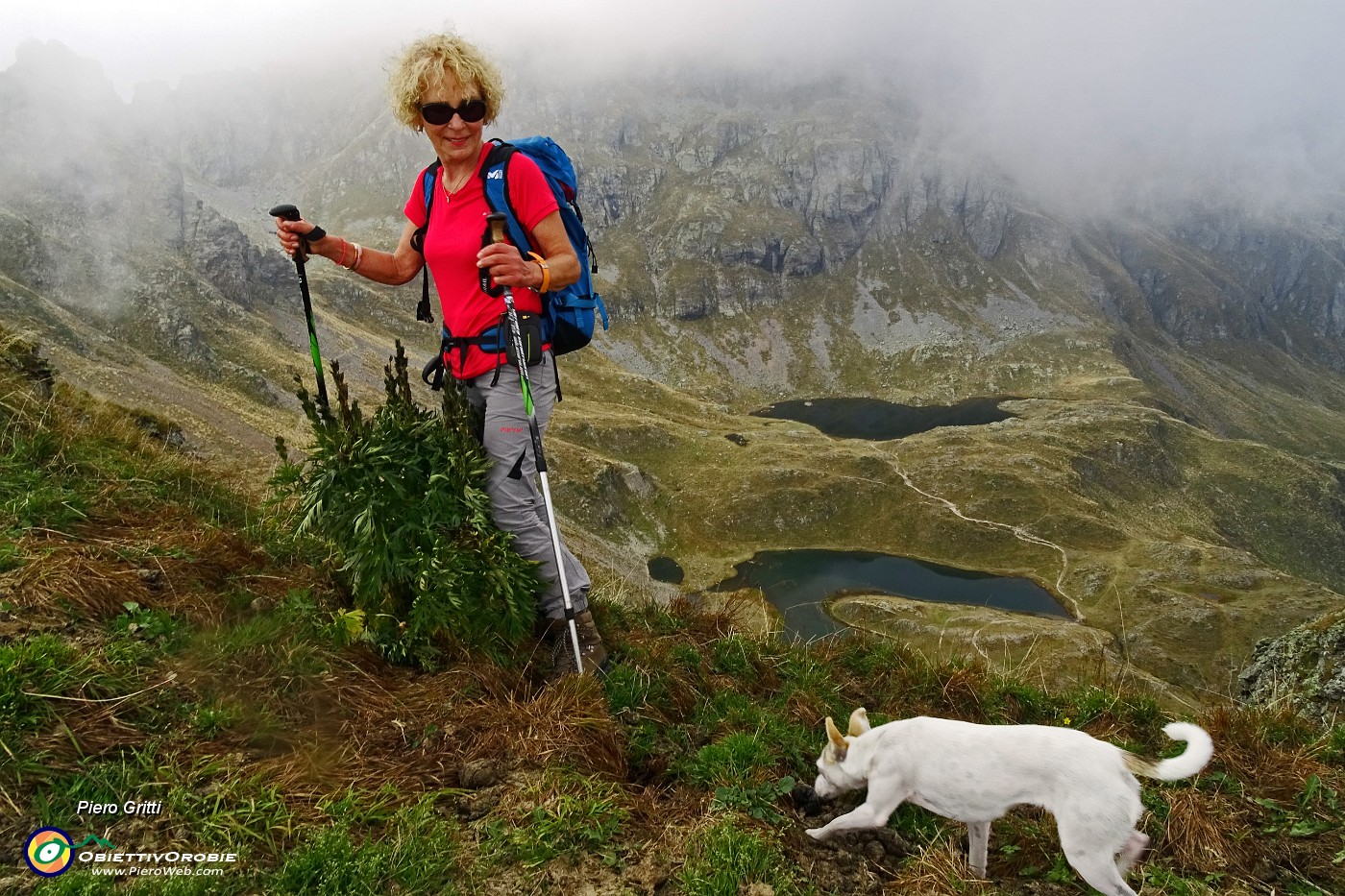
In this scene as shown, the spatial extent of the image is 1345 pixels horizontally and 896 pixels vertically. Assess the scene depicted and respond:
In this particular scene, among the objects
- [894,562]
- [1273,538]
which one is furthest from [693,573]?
[1273,538]

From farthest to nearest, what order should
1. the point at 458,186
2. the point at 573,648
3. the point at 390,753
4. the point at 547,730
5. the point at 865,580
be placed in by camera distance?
the point at 865,580 < the point at 573,648 < the point at 458,186 < the point at 547,730 < the point at 390,753

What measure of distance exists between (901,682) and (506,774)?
513cm

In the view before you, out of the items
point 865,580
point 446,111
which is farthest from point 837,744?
point 865,580

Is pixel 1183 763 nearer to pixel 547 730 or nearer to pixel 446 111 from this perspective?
pixel 547 730

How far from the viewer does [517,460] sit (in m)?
6.05

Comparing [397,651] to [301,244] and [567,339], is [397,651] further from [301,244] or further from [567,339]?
[301,244]

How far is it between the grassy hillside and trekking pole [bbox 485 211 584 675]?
0.55 m

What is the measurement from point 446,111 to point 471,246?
1.13 metres

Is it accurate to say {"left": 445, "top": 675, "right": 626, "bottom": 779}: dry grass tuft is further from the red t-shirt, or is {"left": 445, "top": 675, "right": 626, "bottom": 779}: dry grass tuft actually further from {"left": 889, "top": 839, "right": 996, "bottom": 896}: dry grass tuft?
the red t-shirt

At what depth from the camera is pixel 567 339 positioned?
21.1 ft

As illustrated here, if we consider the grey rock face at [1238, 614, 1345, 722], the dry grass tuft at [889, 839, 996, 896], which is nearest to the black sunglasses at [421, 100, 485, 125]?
the dry grass tuft at [889, 839, 996, 896]

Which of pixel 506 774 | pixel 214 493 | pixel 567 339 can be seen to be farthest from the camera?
pixel 214 493

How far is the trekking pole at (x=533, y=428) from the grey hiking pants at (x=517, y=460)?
9cm

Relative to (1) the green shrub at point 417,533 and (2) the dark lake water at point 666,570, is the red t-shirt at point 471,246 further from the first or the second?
(2) the dark lake water at point 666,570
